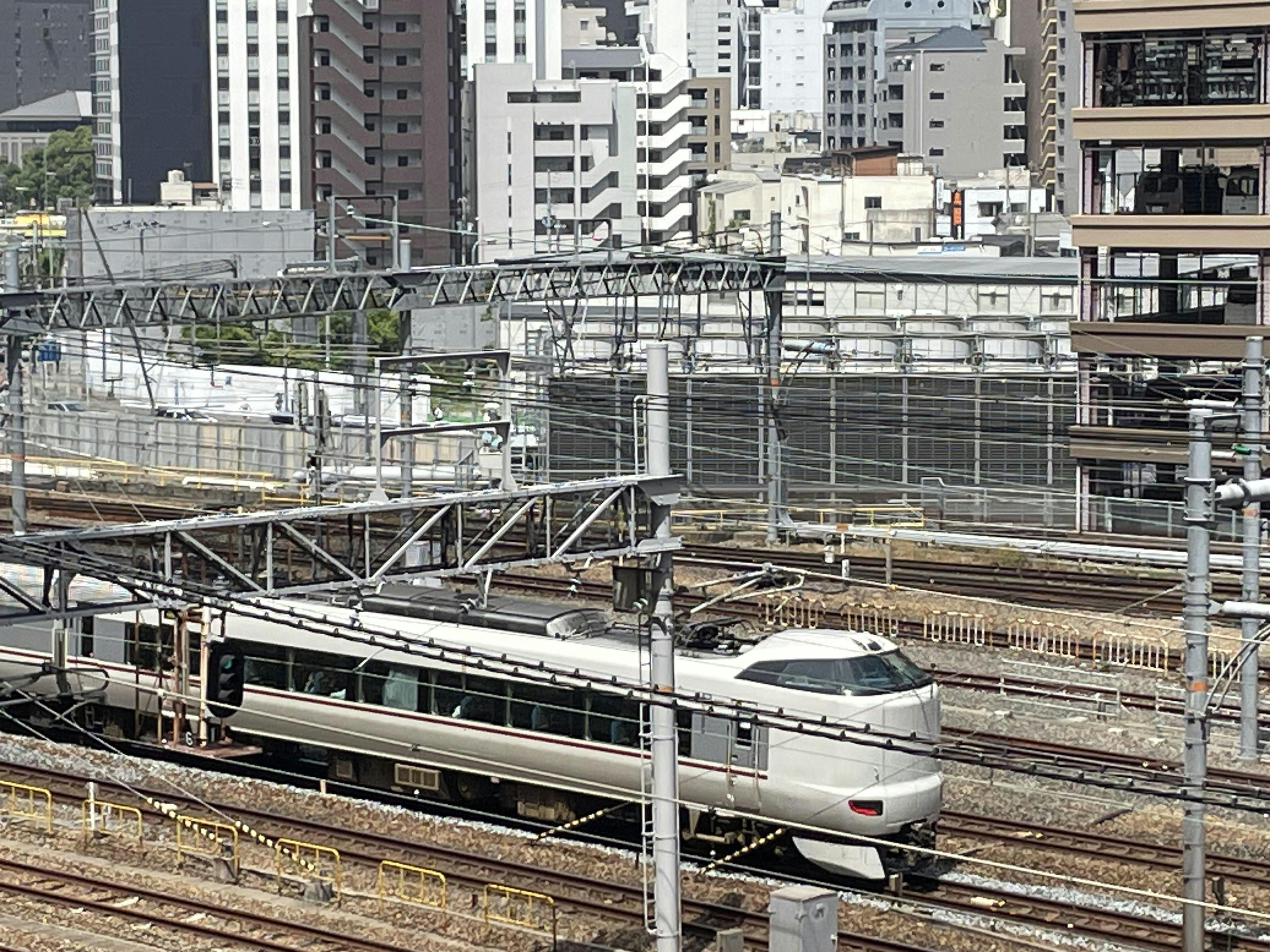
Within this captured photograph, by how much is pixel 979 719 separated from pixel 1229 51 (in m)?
14.7

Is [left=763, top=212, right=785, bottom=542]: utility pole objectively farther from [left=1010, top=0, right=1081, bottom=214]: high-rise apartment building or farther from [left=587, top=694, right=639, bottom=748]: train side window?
[left=1010, top=0, right=1081, bottom=214]: high-rise apartment building

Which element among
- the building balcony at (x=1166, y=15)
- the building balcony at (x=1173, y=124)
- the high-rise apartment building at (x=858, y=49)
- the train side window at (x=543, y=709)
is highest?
the high-rise apartment building at (x=858, y=49)

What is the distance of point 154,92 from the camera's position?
316 ft

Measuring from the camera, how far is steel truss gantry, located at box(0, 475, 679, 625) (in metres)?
12.0

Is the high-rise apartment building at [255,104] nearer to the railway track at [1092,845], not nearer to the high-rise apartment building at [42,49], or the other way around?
the railway track at [1092,845]

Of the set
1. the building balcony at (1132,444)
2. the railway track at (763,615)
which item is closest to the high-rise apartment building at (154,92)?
the building balcony at (1132,444)

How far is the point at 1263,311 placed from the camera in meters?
30.4

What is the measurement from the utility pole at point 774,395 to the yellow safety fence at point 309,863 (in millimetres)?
13107

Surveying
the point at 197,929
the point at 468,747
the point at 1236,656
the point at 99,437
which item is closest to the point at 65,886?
the point at 197,929

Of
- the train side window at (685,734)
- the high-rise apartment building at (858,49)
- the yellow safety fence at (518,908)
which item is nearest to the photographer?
the yellow safety fence at (518,908)

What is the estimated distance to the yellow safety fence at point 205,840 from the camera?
1627 cm

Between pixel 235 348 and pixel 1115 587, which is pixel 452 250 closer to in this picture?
pixel 235 348

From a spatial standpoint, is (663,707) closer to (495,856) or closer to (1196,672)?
(1196,672)

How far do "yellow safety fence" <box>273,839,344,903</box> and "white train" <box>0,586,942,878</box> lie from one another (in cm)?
122
